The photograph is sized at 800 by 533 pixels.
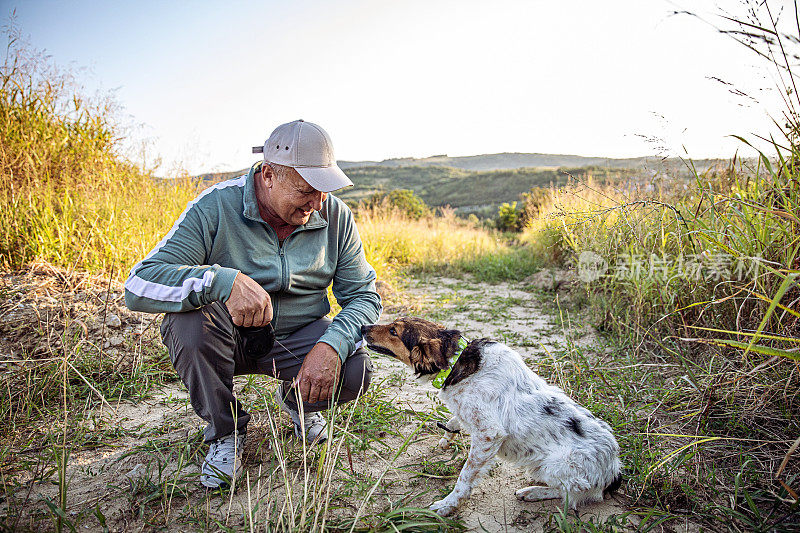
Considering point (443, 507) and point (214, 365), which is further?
point (214, 365)

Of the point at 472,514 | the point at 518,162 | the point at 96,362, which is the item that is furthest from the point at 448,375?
the point at 518,162

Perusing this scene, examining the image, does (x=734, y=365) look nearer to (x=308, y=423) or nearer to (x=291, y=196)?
(x=308, y=423)

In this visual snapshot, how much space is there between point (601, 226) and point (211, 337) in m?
3.82

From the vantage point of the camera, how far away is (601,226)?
4.38m

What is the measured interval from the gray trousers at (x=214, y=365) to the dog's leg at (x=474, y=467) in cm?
74

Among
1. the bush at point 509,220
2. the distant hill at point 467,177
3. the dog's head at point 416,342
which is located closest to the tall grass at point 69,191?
the dog's head at point 416,342

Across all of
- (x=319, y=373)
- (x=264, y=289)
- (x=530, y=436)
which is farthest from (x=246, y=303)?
(x=530, y=436)

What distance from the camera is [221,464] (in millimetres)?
2275

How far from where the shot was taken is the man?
215cm

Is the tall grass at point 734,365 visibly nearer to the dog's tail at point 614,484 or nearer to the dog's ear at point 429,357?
the dog's tail at point 614,484

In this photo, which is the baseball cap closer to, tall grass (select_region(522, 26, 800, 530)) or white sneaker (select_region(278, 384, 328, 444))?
white sneaker (select_region(278, 384, 328, 444))

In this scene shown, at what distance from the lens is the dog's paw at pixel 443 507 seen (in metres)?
2.08

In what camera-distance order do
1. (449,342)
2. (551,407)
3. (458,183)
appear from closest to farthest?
(551,407)
(449,342)
(458,183)

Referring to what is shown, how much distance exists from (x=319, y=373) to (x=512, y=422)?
3.40ft
